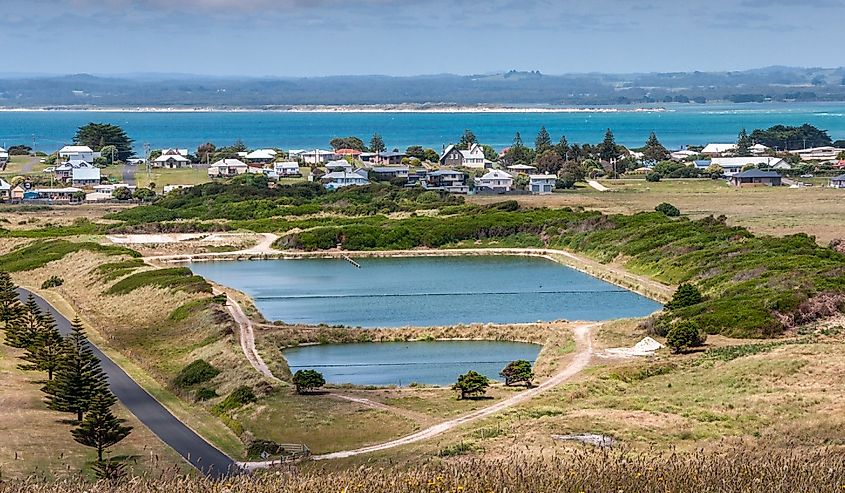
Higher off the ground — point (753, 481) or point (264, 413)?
point (753, 481)

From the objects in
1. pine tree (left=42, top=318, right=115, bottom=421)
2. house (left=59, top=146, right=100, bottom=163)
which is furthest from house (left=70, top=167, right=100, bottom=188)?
pine tree (left=42, top=318, right=115, bottom=421)

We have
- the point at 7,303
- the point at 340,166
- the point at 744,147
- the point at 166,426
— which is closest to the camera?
the point at 166,426

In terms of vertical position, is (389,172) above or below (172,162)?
above

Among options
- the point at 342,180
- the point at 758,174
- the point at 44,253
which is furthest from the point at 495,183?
the point at 44,253

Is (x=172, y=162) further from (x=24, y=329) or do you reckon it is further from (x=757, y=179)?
(x=24, y=329)

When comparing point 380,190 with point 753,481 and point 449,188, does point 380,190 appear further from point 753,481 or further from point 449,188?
point 753,481

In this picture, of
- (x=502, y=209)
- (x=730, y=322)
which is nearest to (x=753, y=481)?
(x=730, y=322)

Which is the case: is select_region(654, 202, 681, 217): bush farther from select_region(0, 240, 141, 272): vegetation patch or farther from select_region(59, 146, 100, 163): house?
select_region(59, 146, 100, 163): house
